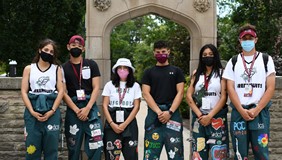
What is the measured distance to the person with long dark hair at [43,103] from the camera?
5.34m

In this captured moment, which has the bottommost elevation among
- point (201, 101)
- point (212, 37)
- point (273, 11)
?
point (201, 101)

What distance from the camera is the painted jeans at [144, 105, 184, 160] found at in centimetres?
555

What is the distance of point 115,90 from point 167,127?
2.86 ft

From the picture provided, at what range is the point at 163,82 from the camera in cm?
565

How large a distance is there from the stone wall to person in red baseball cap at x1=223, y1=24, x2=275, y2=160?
6.88 feet

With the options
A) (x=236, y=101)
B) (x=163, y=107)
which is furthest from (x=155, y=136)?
(x=236, y=101)

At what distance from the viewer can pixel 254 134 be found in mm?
5070

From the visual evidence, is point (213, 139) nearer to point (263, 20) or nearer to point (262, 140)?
point (262, 140)

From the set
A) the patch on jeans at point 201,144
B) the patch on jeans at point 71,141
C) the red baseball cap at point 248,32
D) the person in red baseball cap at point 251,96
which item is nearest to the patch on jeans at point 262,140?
the person in red baseball cap at point 251,96

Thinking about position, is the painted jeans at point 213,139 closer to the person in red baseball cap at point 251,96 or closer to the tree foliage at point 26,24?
the person in red baseball cap at point 251,96

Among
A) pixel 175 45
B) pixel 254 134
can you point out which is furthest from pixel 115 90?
pixel 175 45

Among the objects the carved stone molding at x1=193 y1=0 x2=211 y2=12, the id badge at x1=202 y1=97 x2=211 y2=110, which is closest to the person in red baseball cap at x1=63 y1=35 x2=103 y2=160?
the id badge at x1=202 y1=97 x2=211 y2=110

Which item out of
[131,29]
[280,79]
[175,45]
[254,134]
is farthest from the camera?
[131,29]

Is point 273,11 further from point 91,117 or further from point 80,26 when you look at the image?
point 91,117
